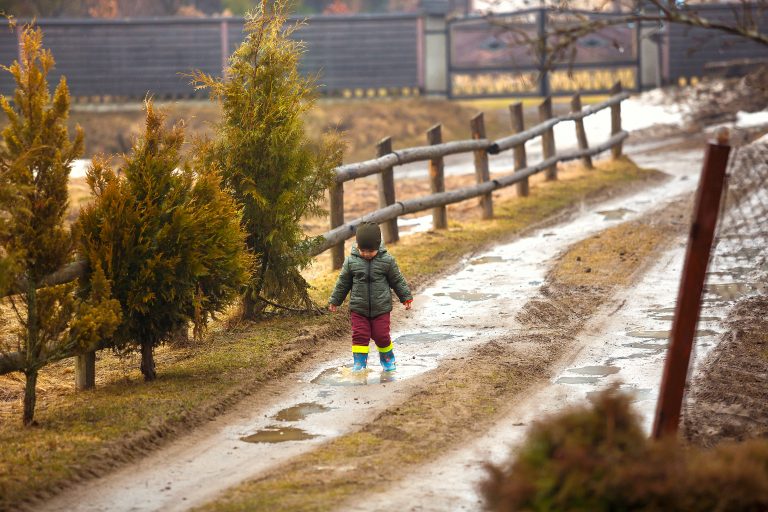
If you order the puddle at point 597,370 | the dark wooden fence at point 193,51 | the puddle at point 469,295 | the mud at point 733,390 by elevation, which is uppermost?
the dark wooden fence at point 193,51

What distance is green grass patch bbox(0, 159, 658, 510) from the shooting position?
6.47 meters

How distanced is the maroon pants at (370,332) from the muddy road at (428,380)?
0.22 meters

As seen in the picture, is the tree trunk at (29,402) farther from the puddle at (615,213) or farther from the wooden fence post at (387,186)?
the puddle at (615,213)

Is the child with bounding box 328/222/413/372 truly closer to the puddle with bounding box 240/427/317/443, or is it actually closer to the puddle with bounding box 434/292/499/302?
the puddle with bounding box 240/427/317/443

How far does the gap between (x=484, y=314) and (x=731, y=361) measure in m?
2.69

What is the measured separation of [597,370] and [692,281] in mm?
3211

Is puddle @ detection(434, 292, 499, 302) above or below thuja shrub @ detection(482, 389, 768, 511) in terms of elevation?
below

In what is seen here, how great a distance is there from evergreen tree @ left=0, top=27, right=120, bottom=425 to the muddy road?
1.03 metres

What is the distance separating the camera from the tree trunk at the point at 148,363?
27.4 feet

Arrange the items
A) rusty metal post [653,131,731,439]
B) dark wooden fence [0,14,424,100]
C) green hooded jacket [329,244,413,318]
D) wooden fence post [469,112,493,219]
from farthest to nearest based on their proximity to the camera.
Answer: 1. dark wooden fence [0,14,424,100]
2. wooden fence post [469,112,493,219]
3. green hooded jacket [329,244,413,318]
4. rusty metal post [653,131,731,439]

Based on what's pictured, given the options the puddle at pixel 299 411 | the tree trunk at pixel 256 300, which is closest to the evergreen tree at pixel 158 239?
the puddle at pixel 299 411

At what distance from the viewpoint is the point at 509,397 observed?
789cm

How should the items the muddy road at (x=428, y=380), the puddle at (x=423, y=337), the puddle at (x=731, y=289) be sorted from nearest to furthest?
the muddy road at (x=428, y=380) → the puddle at (x=423, y=337) → the puddle at (x=731, y=289)

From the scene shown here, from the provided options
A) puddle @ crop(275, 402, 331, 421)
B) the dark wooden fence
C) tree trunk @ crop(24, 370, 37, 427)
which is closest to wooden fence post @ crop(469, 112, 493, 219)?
puddle @ crop(275, 402, 331, 421)
